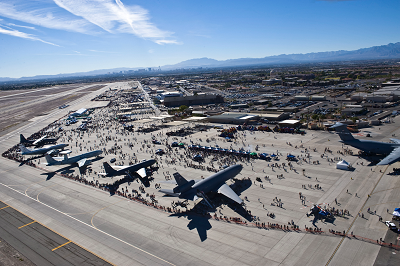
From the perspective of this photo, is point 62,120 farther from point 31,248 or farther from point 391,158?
point 391,158

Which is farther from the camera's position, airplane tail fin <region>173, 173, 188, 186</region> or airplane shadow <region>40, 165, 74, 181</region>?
airplane shadow <region>40, 165, 74, 181</region>

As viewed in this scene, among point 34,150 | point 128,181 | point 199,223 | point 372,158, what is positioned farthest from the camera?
point 34,150

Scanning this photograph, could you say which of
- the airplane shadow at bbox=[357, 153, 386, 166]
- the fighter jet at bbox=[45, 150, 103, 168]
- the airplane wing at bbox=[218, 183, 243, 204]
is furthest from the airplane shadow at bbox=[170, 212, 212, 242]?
the airplane shadow at bbox=[357, 153, 386, 166]

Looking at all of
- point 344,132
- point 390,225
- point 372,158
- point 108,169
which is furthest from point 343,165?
point 108,169

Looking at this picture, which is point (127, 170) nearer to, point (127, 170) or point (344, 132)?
point (127, 170)

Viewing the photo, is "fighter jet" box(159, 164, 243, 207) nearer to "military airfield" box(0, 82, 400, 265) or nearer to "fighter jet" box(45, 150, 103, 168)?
"military airfield" box(0, 82, 400, 265)

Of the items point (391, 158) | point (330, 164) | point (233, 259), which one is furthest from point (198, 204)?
point (391, 158)

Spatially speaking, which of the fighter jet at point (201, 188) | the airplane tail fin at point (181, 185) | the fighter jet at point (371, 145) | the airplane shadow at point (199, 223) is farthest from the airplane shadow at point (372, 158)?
the airplane tail fin at point (181, 185)
